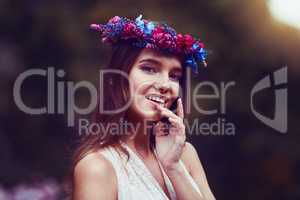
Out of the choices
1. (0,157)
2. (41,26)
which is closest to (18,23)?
(41,26)

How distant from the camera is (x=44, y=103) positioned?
218 cm

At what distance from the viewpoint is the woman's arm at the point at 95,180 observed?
1623 mm

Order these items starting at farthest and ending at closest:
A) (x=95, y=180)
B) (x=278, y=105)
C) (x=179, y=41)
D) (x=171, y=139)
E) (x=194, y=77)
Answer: (x=278, y=105) → (x=194, y=77) → (x=179, y=41) → (x=171, y=139) → (x=95, y=180)

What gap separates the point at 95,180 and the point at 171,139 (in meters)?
0.32

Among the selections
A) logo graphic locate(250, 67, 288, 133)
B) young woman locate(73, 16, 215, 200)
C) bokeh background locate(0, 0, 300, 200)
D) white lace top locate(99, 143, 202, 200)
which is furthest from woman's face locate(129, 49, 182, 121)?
logo graphic locate(250, 67, 288, 133)

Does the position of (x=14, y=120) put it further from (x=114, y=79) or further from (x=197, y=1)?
(x=197, y=1)

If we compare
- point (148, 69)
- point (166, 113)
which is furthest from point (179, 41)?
point (166, 113)

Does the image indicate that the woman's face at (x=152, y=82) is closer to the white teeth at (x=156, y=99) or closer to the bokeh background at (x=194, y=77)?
the white teeth at (x=156, y=99)

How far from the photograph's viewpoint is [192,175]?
1.94 m

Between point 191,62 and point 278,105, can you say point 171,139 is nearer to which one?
point 191,62

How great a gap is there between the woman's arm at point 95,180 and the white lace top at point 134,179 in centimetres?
3

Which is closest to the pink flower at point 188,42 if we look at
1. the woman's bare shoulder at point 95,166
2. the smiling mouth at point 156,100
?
the smiling mouth at point 156,100

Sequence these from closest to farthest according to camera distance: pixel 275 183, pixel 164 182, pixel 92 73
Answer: pixel 164 182
pixel 92 73
pixel 275 183

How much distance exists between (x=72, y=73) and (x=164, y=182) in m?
0.66
